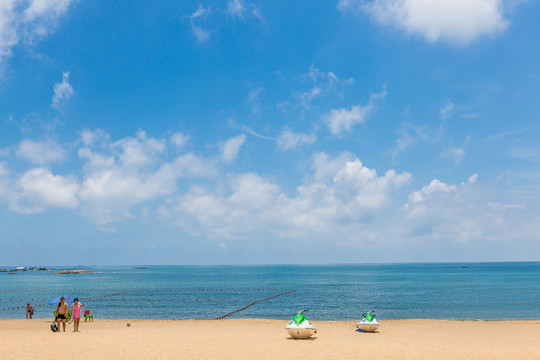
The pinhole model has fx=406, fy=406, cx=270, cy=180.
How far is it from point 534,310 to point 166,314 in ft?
141

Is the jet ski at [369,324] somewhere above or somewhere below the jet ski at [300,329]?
below

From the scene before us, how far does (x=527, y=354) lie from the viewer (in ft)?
59.2

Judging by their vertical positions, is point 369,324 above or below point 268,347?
below

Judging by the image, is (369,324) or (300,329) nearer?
(300,329)

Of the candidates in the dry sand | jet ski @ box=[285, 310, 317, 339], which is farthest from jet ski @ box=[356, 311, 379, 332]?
jet ski @ box=[285, 310, 317, 339]

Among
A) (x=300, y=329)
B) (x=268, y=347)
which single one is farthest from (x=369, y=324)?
(x=268, y=347)

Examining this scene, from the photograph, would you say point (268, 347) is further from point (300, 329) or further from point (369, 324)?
point (369, 324)

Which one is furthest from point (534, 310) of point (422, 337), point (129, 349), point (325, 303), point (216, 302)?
point (129, 349)

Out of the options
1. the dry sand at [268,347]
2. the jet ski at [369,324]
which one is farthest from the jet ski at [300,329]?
the jet ski at [369,324]

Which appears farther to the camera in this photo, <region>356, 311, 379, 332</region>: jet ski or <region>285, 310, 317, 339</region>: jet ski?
<region>356, 311, 379, 332</region>: jet ski

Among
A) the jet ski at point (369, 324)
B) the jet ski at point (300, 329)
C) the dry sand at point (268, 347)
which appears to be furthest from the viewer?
the jet ski at point (369, 324)

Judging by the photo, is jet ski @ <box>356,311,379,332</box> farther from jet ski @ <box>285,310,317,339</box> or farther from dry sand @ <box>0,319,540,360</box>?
jet ski @ <box>285,310,317,339</box>

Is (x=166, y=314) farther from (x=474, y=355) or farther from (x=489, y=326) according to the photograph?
(x=474, y=355)

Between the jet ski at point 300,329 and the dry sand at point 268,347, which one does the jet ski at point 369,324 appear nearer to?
the dry sand at point 268,347
